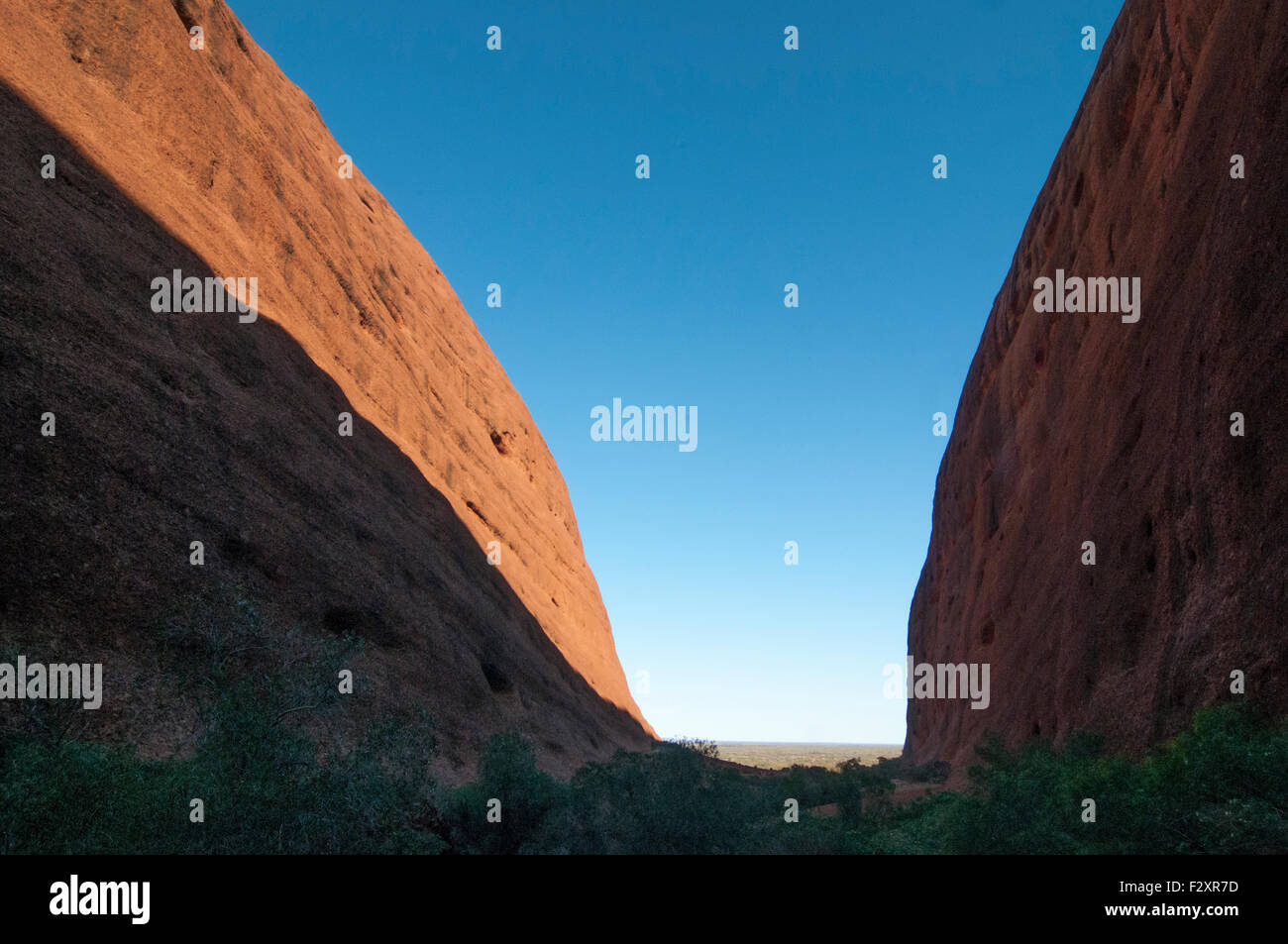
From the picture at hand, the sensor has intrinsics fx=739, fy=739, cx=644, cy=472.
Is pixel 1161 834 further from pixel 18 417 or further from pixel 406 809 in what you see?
pixel 18 417

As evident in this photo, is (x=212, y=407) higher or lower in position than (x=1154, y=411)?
higher

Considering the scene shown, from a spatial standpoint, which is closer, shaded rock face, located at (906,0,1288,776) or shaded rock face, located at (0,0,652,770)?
shaded rock face, located at (0,0,652,770)

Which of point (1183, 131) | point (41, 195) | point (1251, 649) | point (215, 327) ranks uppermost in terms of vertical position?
point (1183, 131)

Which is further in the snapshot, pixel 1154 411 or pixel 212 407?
pixel 1154 411
